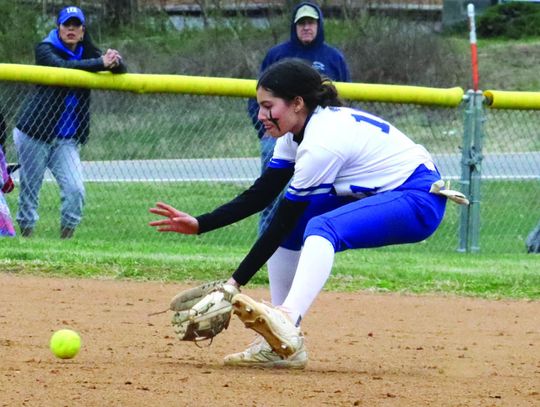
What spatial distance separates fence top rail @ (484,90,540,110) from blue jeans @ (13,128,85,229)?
11.1 feet

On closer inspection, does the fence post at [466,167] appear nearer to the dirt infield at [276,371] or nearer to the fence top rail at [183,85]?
the fence top rail at [183,85]

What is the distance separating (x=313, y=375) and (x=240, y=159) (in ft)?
18.7

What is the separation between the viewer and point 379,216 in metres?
5.18

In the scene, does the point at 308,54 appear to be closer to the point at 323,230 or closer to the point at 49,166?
the point at 49,166

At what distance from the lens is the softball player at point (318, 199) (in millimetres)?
5098

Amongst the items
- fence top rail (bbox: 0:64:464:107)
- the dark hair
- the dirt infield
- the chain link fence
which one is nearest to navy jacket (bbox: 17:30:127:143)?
fence top rail (bbox: 0:64:464:107)

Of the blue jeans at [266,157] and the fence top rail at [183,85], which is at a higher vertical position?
the fence top rail at [183,85]

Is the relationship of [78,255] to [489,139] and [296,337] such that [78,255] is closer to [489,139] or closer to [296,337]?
[296,337]

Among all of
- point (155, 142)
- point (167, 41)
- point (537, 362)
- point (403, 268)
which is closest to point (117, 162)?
point (155, 142)

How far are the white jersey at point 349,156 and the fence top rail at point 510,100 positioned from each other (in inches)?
192

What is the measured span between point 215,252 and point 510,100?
2.81 meters

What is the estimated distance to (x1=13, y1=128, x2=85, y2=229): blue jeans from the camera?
9.66m

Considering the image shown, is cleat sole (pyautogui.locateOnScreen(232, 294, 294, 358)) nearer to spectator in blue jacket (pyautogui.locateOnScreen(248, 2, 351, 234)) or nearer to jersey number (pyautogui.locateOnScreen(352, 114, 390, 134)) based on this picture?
jersey number (pyautogui.locateOnScreen(352, 114, 390, 134))

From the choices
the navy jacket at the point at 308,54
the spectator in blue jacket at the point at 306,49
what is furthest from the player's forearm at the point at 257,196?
the navy jacket at the point at 308,54
